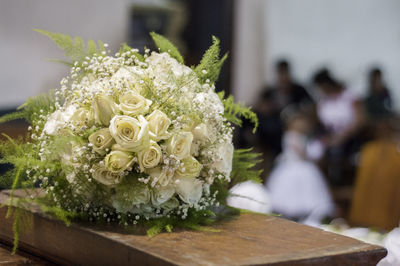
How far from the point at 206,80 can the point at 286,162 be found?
3.98 m

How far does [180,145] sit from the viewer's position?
1.41m

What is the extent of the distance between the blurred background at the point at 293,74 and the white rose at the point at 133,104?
1.28 metres

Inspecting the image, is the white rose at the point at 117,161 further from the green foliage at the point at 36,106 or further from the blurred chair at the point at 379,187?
the blurred chair at the point at 379,187

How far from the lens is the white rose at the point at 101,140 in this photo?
4.55ft

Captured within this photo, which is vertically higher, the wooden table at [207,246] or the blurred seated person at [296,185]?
the wooden table at [207,246]

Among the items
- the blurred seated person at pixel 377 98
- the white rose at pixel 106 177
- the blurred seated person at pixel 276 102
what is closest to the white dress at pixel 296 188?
the blurred seated person at pixel 276 102

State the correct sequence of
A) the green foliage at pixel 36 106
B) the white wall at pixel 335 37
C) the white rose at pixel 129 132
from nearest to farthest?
the white rose at pixel 129 132 < the green foliage at pixel 36 106 < the white wall at pixel 335 37

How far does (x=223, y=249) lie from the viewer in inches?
48.7

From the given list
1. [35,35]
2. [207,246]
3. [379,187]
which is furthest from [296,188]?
[207,246]

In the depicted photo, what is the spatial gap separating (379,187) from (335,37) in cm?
370

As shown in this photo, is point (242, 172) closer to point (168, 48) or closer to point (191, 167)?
point (191, 167)

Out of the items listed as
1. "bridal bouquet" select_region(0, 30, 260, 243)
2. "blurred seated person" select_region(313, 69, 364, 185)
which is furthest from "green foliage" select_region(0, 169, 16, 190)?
"blurred seated person" select_region(313, 69, 364, 185)


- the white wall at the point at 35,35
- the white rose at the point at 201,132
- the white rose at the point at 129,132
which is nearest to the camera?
the white rose at the point at 129,132

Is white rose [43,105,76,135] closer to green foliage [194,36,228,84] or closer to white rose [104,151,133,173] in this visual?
white rose [104,151,133,173]
